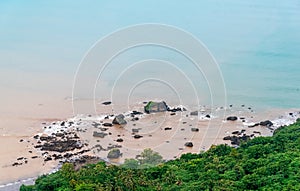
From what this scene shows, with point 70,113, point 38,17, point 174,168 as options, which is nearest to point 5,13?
point 38,17

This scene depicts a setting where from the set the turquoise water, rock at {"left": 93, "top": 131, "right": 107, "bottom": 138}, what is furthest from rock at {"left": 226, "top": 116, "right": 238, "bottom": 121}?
rock at {"left": 93, "top": 131, "right": 107, "bottom": 138}

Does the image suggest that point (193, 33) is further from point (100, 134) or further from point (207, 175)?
point (207, 175)

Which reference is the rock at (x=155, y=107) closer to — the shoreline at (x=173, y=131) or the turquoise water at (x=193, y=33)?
the shoreline at (x=173, y=131)

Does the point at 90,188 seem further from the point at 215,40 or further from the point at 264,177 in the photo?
the point at 215,40

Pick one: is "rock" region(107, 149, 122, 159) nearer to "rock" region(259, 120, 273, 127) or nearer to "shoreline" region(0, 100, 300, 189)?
"shoreline" region(0, 100, 300, 189)

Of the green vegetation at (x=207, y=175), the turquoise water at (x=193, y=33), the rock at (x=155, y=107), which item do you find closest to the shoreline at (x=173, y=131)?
the rock at (x=155, y=107)

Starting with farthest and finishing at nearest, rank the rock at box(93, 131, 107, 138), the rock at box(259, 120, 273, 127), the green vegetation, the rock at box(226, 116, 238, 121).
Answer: the rock at box(226, 116, 238, 121) → the rock at box(259, 120, 273, 127) → the rock at box(93, 131, 107, 138) → the green vegetation

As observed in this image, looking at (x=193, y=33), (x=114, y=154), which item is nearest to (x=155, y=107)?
(x=114, y=154)
